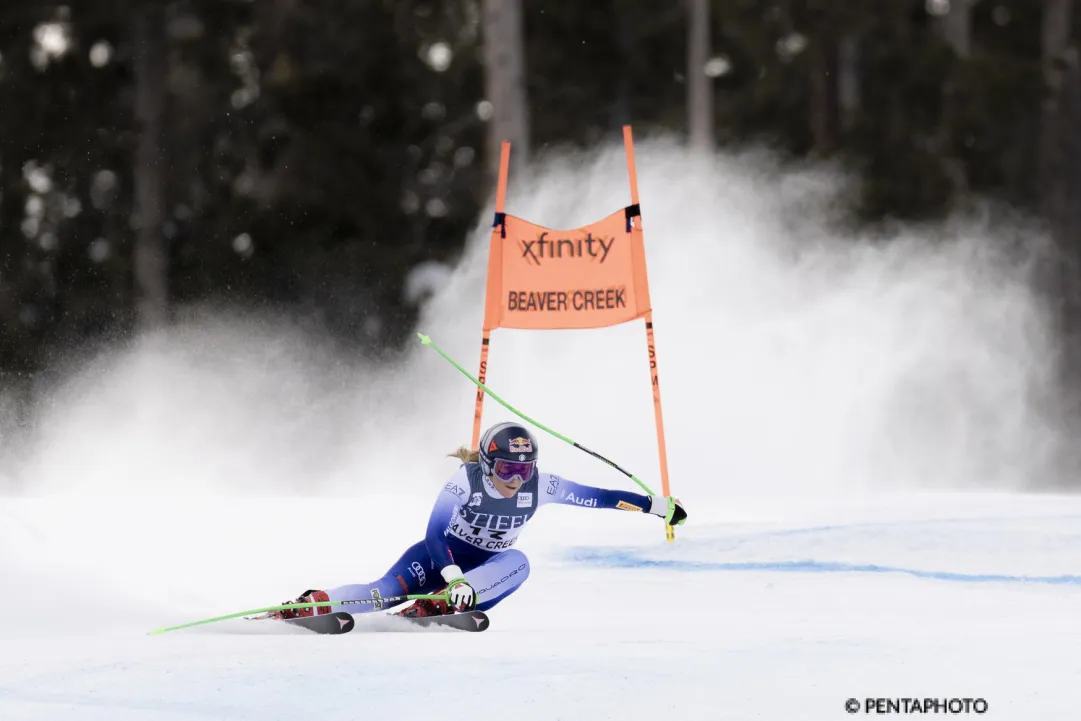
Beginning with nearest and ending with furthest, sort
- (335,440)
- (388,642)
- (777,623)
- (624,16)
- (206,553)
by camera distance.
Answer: (388,642) < (777,623) < (206,553) < (335,440) < (624,16)

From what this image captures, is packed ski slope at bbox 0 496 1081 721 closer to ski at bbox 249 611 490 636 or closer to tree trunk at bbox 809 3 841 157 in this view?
ski at bbox 249 611 490 636

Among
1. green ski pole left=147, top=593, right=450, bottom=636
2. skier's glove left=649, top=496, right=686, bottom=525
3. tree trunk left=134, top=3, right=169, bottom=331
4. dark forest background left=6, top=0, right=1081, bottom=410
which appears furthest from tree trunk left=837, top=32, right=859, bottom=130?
green ski pole left=147, top=593, right=450, bottom=636

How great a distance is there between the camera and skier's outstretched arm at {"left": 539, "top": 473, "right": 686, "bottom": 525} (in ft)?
24.0

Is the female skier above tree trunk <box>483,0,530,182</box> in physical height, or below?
below

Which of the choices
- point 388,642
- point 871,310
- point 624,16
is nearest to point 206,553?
point 388,642

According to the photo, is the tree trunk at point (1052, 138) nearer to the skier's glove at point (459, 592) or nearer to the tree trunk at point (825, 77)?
the tree trunk at point (825, 77)

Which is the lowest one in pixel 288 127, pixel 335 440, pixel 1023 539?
pixel 1023 539

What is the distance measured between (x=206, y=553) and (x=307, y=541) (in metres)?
0.73

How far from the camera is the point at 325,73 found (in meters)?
22.3

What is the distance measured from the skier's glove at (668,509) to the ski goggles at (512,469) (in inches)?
31.4

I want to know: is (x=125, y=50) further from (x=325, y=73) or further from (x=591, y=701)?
(x=591, y=701)

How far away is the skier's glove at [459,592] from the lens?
21.8 feet

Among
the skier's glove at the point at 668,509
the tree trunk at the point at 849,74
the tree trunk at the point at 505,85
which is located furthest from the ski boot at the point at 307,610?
the tree trunk at the point at 849,74

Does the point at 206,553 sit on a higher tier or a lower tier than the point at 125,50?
lower
